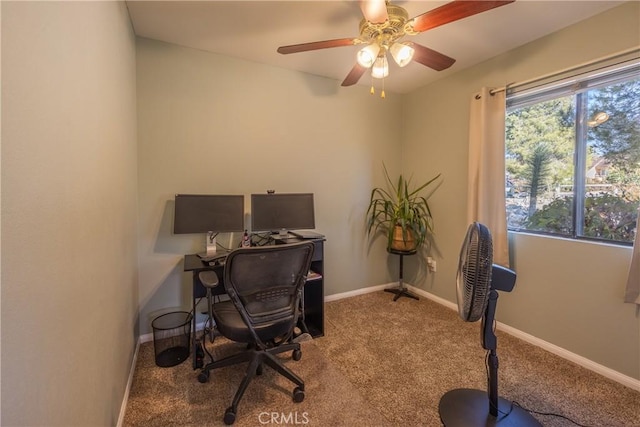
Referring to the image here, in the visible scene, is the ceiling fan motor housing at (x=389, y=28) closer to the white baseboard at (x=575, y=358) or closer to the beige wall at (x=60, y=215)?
the beige wall at (x=60, y=215)

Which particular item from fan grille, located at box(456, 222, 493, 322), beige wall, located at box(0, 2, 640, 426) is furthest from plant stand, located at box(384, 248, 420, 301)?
fan grille, located at box(456, 222, 493, 322)

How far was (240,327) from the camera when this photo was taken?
1.61 meters

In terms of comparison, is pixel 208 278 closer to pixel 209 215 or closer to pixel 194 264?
pixel 194 264

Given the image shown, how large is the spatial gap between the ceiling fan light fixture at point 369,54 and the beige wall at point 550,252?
1.52 metres

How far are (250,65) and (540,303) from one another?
3277 mm

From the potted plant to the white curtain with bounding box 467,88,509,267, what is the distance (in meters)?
0.57

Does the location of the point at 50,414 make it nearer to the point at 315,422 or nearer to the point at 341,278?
the point at 315,422

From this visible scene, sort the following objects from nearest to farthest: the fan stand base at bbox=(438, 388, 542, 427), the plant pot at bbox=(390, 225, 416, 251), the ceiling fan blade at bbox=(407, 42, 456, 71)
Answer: the fan stand base at bbox=(438, 388, 542, 427) → the ceiling fan blade at bbox=(407, 42, 456, 71) → the plant pot at bbox=(390, 225, 416, 251)

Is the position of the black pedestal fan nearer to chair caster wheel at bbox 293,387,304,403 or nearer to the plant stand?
chair caster wheel at bbox 293,387,304,403

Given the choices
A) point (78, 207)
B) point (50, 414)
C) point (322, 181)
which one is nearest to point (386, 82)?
point (322, 181)

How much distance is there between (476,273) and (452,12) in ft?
4.22

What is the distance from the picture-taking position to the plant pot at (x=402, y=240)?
3158mm

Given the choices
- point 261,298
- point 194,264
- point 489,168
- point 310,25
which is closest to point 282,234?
point 194,264

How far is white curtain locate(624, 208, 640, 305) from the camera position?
5.74 ft
